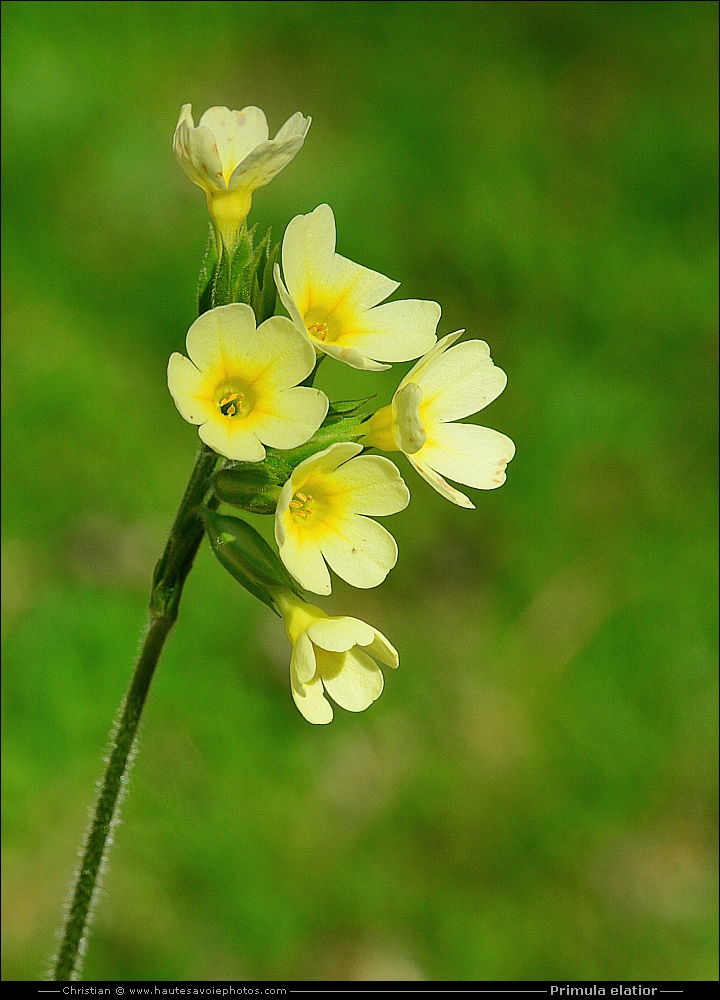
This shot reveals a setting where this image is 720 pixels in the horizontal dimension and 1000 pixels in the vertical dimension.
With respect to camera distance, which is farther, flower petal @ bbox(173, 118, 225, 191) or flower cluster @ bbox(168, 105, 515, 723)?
flower petal @ bbox(173, 118, 225, 191)

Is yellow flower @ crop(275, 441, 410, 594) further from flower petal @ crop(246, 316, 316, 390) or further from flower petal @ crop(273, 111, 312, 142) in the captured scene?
flower petal @ crop(273, 111, 312, 142)

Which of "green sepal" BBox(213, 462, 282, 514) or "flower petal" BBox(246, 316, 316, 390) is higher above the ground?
"flower petal" BBox(246, 316, 316, 390)

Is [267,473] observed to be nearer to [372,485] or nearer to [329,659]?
[372,485]

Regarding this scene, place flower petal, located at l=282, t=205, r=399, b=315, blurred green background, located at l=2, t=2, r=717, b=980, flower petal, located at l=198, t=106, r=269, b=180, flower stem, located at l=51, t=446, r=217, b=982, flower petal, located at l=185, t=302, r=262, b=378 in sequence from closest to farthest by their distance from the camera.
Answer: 1. flower petal, located at l=185, t=302, r=262, b=378
2. flower petal, located at l=282, t=205, r=399, b=315
3. flower stem, located at l=51, t=446, r=217, b=982
4. flower petal, located at l=198, t=106, r=269, b=180
5. blurred green background, located at l=2, t=2, r=717, b=980

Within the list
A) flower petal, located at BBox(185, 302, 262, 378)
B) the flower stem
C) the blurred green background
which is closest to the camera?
flower petal, located at BBox(185, 302, 262, 378)

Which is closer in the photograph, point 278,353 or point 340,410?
point 278,353

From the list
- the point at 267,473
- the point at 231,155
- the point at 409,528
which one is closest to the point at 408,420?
the point at 267,473

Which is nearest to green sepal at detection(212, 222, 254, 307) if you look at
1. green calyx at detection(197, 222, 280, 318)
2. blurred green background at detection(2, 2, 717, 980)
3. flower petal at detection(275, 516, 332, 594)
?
green calyx at detection(197, 222, 280, 318)
